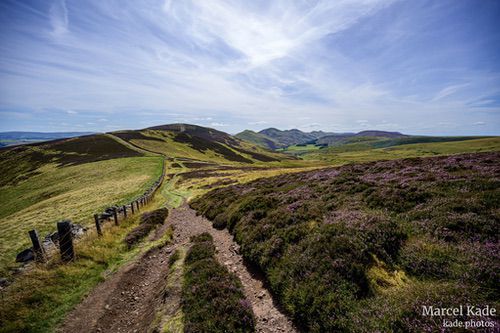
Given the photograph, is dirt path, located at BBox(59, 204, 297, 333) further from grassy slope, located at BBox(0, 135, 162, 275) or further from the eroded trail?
grassy slope, located at BBox(0, 135, 162, 275)

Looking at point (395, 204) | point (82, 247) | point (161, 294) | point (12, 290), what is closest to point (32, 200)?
point (82, 247)

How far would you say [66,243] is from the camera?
10836mm

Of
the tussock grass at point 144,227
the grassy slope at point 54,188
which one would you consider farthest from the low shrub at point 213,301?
the grassy slope at point 54,188

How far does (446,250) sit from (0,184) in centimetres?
10483

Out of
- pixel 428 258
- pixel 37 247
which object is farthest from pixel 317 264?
pixel 37 247

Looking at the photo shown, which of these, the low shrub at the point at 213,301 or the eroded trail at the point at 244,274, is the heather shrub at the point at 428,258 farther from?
the low shrub at the point at 213,301

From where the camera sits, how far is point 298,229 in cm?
1040

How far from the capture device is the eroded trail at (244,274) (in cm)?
670

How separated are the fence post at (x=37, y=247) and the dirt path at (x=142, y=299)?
3.79 metres

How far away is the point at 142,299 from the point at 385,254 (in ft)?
33.6

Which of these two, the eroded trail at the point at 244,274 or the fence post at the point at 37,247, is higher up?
the fence post at the point at 37,247

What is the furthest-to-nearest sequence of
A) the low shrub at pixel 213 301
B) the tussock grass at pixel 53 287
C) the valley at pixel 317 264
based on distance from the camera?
the tussock grass at pixel 53 287
the low shrub at pixel 213 301
the valley at pixel 317 264

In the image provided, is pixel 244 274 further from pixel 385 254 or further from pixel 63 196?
pixel 63 196

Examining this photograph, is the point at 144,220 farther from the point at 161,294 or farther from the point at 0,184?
the point at 0,184
